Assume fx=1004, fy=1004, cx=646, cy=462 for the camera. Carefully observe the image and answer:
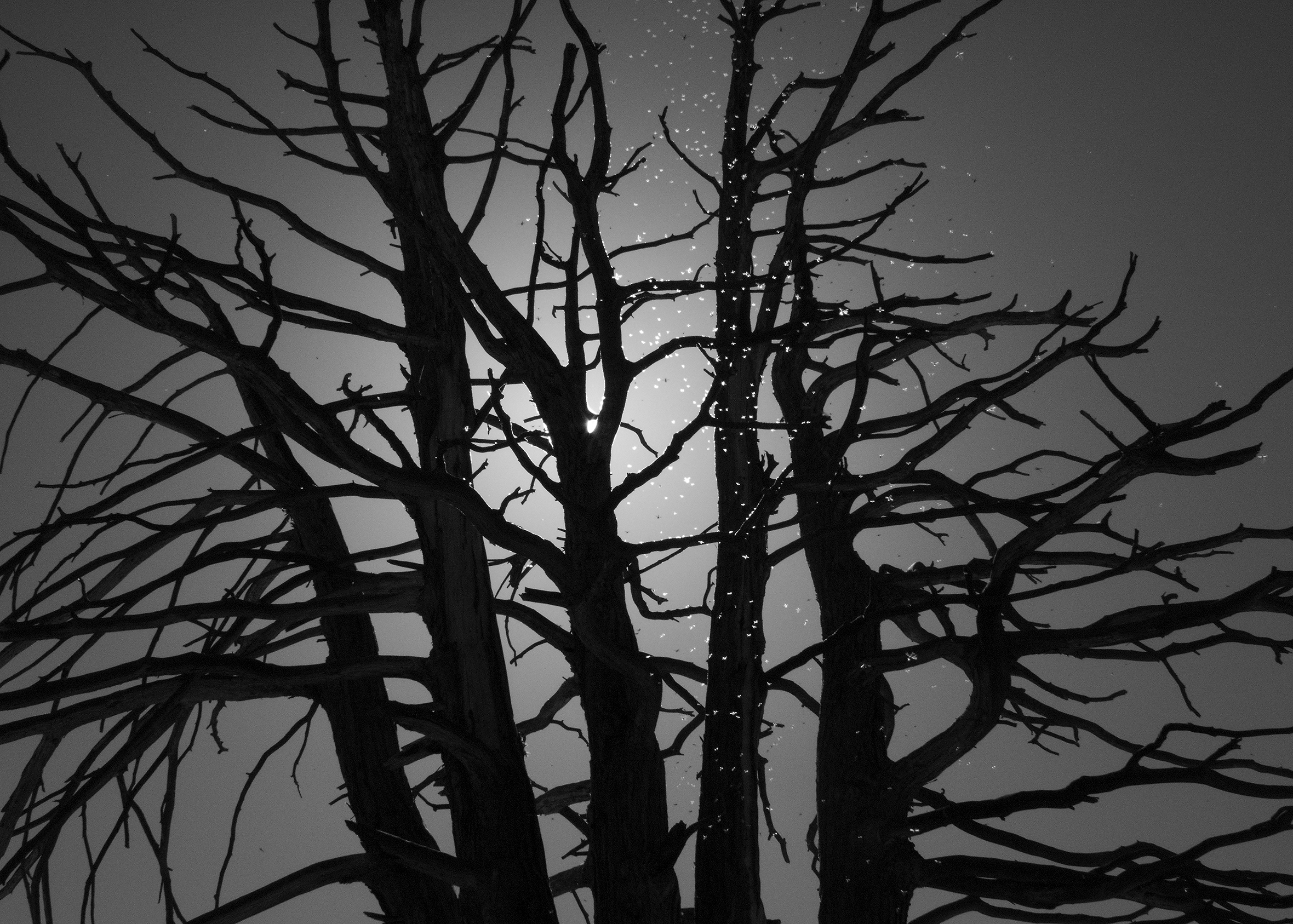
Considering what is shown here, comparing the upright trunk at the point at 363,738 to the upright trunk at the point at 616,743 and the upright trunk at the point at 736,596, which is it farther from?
the upright trunk at the point at 736,596

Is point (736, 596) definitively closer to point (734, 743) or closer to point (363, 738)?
point (734, 743)

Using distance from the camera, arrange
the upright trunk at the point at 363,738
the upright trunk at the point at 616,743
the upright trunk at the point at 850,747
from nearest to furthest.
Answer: the upright trunk at the point at 616,743, the upright trunk at the point at 363,738, the upright trunk at the point at 850,747

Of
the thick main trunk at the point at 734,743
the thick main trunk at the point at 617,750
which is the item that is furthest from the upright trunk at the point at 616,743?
the thick main trunk at the point at 734,743

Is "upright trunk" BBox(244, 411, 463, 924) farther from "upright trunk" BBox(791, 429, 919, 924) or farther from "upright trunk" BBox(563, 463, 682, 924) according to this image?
"upright trunk" BBox(791, 429, 919, 924)

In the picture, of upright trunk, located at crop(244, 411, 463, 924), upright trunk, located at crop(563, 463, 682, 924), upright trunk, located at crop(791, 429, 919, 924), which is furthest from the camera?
upright trunk, located at crop(791, 429, 919, 924)

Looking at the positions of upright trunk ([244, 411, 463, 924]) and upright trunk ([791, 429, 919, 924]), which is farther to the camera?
upright trunk ([791, 429, 919, 924])

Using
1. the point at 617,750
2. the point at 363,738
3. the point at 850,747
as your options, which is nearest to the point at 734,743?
the point at 617,750

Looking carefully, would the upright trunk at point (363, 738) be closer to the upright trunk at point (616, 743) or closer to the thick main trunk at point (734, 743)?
the upright trunk at point (616, 743)

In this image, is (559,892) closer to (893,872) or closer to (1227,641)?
(893,872)

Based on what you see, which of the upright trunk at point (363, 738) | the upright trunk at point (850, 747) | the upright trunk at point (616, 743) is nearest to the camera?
the upright trunk at point (616, 743)

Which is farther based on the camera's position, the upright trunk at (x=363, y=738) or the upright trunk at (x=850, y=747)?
the upright trunk at (x=850, y=747)

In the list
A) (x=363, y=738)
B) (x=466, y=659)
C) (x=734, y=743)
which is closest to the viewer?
(x=734, y=743)

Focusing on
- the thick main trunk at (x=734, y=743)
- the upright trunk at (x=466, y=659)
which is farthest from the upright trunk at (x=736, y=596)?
the upright trunk at (x=466, y=659)

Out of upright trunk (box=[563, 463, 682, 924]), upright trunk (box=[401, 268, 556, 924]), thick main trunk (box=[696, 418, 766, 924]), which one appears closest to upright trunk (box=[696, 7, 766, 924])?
thick main trunk (box=[696, 418, 766, 924])
